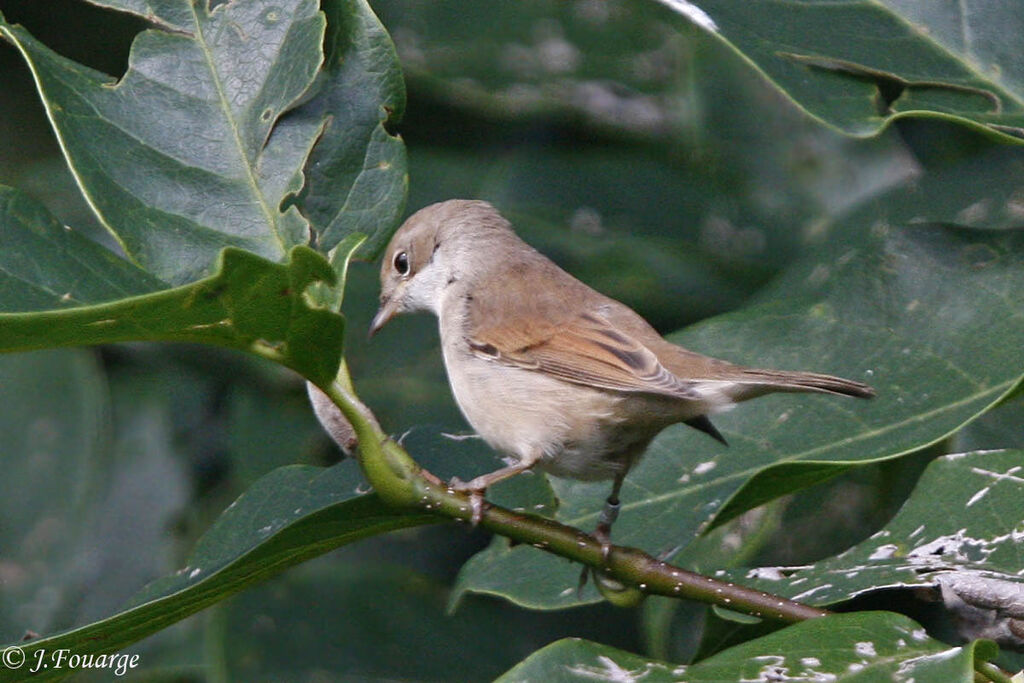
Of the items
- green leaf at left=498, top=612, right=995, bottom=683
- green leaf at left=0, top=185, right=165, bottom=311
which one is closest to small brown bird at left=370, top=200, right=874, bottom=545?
green leaf at left=498, top=612, right=995, bottom=683

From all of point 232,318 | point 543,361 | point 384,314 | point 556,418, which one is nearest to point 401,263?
point 384,314

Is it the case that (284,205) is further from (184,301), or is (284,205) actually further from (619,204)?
(619,204)

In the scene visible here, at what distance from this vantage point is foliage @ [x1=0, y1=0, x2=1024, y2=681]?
167 cm

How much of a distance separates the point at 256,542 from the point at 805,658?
83 cm

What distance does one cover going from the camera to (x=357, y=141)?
6.88 ft

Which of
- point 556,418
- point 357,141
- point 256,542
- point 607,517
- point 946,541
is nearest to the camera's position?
point 256,542

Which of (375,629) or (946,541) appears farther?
(375,629)

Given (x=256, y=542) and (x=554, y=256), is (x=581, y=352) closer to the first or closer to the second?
(x=554, y=256)

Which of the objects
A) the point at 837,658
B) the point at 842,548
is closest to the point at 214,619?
the point at 842,548

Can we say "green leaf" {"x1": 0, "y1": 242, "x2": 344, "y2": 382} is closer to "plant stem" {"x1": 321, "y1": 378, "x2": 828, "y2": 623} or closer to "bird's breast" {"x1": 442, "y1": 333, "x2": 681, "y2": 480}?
"plant stem" {"x1": 321, "y1": 378, "x2": 828, "y2": 623}

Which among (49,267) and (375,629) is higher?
(49,267)

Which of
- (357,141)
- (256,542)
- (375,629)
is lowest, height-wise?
(375,629)

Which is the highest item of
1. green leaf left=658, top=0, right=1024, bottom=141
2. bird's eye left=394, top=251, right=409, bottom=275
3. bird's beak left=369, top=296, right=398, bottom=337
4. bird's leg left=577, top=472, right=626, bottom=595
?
green leaf left=658, top=0, right=1024, bottom=141

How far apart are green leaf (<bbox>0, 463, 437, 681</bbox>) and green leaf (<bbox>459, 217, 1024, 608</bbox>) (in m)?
0.51
